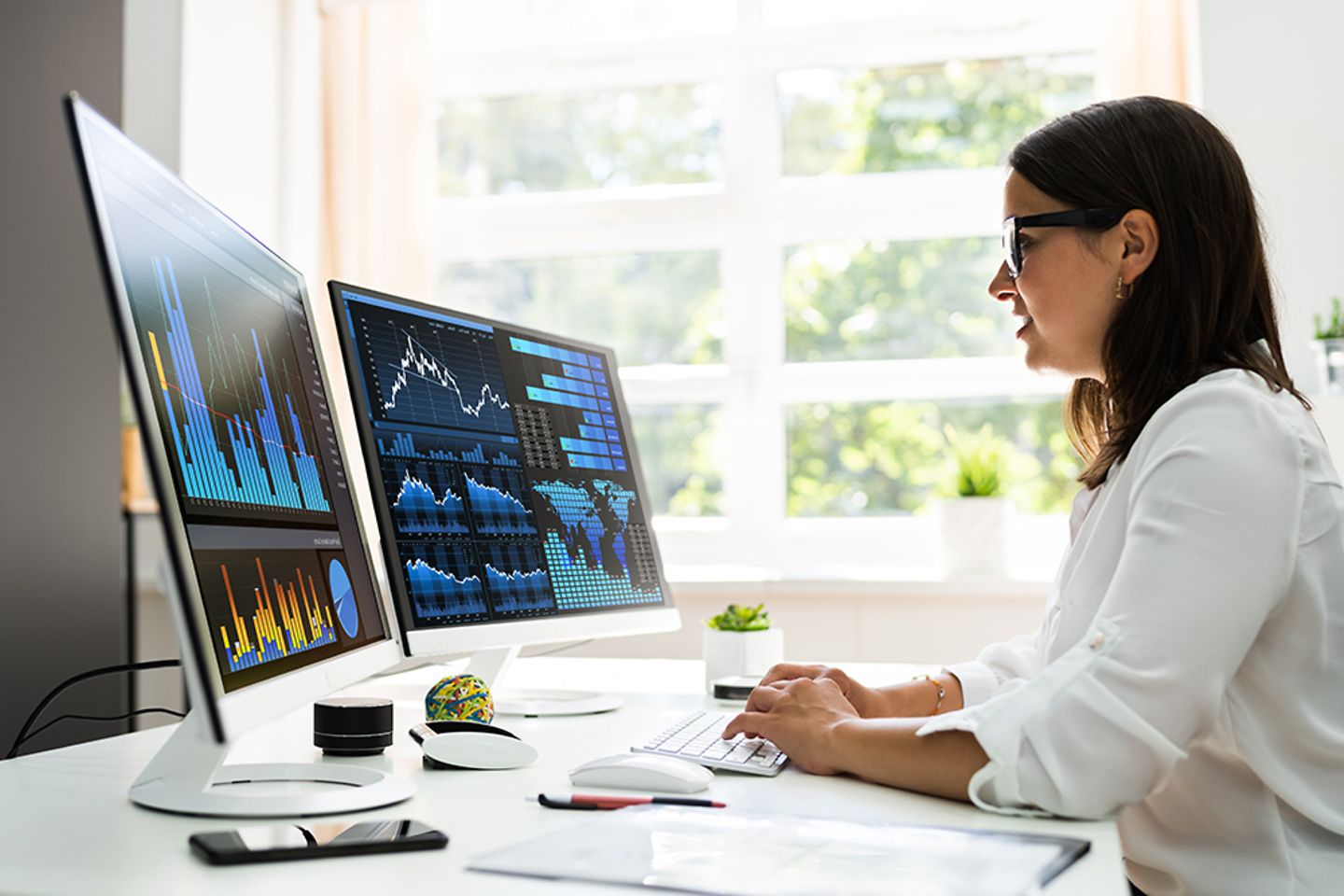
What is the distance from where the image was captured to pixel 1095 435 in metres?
1.55

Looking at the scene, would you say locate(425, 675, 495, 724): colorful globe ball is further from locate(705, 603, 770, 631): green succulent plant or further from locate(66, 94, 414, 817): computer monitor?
locate(705, 603, 770, 631): green succulent plant

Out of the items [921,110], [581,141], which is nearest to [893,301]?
[921,110]

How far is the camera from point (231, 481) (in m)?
0.93

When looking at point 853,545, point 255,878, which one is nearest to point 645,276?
point 853,545

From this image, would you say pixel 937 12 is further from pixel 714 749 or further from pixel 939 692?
pixel 714 749

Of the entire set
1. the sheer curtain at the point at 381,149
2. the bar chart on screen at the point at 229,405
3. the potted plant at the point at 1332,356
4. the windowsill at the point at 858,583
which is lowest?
the windowsill at the point at 858,583

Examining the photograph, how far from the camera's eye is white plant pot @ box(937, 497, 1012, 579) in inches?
115

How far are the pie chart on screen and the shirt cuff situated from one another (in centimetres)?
73

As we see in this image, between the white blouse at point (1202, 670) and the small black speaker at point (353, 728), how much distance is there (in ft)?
1.90

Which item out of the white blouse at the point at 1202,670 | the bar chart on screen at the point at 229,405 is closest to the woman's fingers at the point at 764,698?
the white blouse at the point at 1202,670

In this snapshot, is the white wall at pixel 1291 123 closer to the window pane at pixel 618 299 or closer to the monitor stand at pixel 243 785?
the window pane at pixel 618 299

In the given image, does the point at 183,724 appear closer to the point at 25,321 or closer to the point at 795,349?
the point at 25,321

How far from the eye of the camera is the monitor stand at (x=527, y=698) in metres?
1.54

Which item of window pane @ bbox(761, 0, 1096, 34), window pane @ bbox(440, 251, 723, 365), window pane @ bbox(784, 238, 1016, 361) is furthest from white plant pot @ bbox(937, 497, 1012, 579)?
window pane @ bbox(761, 0, 1096, 34)
